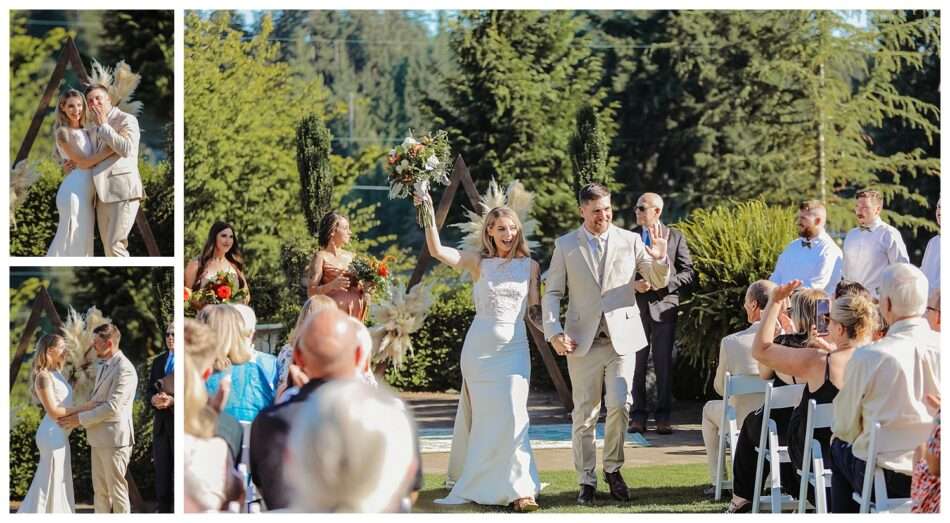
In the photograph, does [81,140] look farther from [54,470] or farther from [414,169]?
[54,470]

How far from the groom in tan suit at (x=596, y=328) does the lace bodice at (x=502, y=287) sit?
147 millimetres

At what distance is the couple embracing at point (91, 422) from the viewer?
6406 mm

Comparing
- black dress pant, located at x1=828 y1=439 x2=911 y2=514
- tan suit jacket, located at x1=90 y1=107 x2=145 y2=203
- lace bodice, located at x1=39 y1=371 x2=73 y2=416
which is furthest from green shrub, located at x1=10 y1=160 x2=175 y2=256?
black dress pant, located at x1=828 y1=439 x2=911 y2=514

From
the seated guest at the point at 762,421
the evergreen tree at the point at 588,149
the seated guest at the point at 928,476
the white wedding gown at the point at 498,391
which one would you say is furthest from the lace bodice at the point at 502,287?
the evergreen tree at the point at 588,149

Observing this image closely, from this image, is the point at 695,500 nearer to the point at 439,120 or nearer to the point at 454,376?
the point at 454,376

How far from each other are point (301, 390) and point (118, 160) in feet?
8.53

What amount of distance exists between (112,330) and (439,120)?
1028 centimetres

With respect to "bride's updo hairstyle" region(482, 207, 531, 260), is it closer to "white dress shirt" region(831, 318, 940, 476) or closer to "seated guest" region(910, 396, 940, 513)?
"white dress shirt" region(831, 318, 940, 476)

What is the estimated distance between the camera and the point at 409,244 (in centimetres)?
2286

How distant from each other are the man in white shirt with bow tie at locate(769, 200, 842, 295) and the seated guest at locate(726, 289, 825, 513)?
6.98ft

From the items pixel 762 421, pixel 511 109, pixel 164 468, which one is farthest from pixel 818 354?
pixel 511 109

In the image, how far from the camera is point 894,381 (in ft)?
15.6

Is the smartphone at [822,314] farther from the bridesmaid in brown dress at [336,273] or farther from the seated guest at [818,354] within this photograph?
the bridesmaid in brown dress at [336,273]
